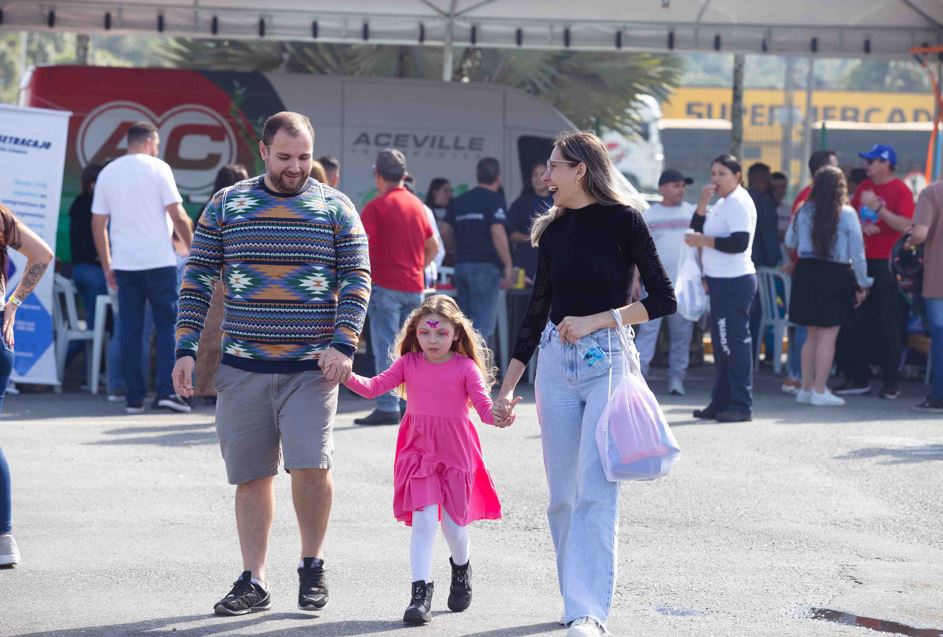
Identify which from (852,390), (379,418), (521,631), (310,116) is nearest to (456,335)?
(521,631)

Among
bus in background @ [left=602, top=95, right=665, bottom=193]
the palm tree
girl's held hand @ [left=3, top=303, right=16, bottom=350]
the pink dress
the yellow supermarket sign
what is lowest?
the pink dress

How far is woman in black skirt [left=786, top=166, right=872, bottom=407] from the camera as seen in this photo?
1159 centimetres

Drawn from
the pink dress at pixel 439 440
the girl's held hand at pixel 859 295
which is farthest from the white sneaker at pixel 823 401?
the pink dress at pixel 439 440

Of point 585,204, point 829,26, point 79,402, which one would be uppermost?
point 829,26

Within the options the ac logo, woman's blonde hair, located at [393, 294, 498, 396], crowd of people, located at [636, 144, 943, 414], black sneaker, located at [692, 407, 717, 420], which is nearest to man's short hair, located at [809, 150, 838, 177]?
crowd of people, located at [636, 144, 943, 414]

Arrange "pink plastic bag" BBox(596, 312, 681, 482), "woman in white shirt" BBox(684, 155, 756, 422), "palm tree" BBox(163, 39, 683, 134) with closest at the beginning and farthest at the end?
"pink plastic bag" BBox(596, 312, 681, 482) < "woman in white shirt" BBox(684, 155, 756, 422) < "palm tree" BBox(163, 39, 683, 134)

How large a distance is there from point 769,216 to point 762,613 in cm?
882

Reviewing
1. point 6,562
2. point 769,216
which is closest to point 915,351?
point 769,216

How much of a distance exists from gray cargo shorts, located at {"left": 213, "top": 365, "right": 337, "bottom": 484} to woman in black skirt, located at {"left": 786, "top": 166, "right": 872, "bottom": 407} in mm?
6868

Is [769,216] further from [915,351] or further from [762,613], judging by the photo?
[762,613]

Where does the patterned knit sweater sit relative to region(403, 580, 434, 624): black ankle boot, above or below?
above

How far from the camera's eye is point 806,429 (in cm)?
1080

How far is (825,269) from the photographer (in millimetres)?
11859

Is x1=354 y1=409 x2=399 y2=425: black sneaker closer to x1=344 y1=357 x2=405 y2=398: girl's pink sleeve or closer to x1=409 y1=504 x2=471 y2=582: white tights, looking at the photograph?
x1=344 y1=357 x2=405 y2=398: girl's pink sleeve
